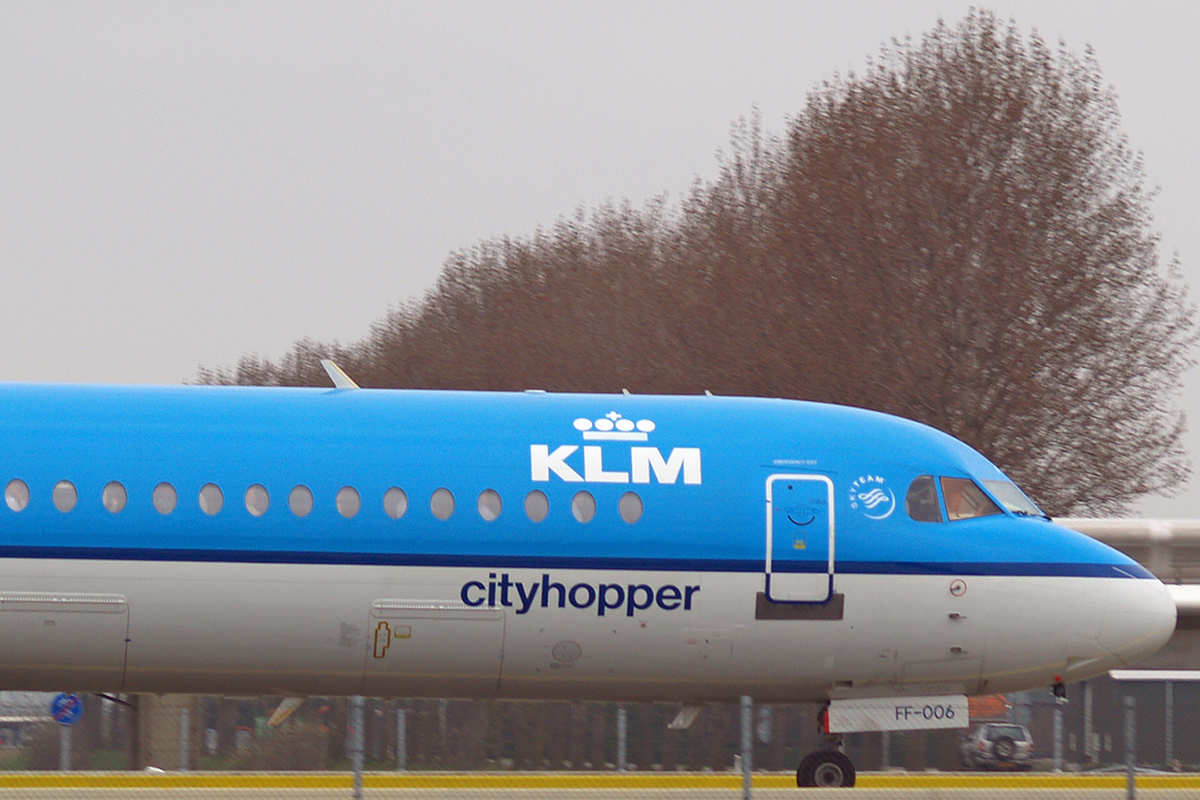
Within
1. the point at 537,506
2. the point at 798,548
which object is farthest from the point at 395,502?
the point at 798,548

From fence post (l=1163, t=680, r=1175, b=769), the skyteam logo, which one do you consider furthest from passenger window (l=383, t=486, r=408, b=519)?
fence post (l=1163, t=680, r=1175, b=769)

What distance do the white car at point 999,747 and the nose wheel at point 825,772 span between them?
20111 millimetres

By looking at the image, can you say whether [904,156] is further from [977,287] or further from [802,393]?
[802,393]

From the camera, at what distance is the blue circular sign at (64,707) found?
61.4 ft

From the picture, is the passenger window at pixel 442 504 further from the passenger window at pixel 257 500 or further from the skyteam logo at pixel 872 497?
the skyteam logo at pixel 872 497

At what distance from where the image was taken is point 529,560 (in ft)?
51.1

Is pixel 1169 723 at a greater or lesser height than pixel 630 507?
lesser

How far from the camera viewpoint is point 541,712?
2650 centimetres

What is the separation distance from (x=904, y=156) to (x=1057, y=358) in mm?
4971

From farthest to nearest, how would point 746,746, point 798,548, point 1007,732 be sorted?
point 1007,732, point 798,548, point 746,746

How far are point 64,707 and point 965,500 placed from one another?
1019 cm

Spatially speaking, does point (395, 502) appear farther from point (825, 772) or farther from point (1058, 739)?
point (1058, 739)

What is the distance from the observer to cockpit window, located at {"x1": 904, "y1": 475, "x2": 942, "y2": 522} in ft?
53.9

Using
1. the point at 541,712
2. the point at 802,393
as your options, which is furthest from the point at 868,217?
the point at 541,712
